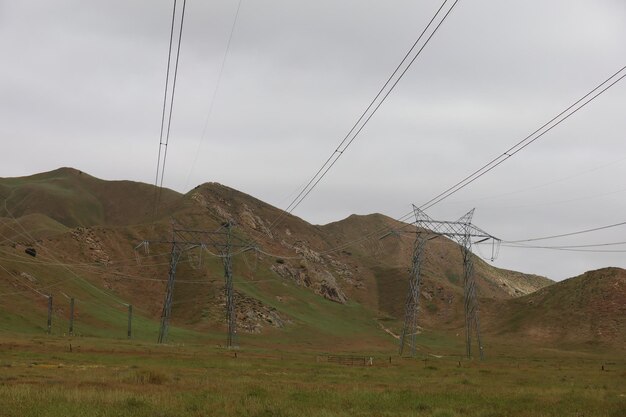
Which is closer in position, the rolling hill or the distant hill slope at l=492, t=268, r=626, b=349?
the rolling hill

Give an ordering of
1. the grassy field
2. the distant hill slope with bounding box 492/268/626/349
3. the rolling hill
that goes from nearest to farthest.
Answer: the grassy field → the rolling hill → the distant hill slope with bounding box 492/268/626/349

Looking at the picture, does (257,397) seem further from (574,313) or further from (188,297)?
(574,313)

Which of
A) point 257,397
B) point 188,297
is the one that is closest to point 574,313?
point 188,297

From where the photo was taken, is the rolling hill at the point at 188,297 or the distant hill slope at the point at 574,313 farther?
the distant hill slope at the point at 574,313

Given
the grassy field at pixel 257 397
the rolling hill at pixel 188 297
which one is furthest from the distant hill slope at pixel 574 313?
the grassy field at pixel 257 397

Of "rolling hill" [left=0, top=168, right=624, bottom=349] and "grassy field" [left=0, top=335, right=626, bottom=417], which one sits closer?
"grassy field" [left=0, top=335, right=626, bottom=417]

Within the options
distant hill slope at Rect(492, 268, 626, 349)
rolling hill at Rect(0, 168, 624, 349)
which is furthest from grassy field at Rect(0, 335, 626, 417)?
distant hill slope at Rect(492, 268, 626, 349)

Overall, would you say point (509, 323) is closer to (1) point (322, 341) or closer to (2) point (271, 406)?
(1) point (322, 341)

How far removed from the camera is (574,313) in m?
159

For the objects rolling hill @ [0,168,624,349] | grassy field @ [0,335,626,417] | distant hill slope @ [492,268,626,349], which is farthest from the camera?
distant hill slope @ [492,268,626,349]

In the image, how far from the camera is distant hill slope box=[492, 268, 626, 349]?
147m

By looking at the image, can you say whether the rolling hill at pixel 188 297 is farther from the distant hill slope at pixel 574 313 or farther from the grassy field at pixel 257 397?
the grassy field at pixel 257 397

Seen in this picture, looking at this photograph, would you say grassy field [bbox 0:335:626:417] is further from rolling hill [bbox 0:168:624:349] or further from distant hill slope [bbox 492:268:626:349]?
distant hill slope [bbox 492:268:626:349]

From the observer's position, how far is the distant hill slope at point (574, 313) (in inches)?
5778
